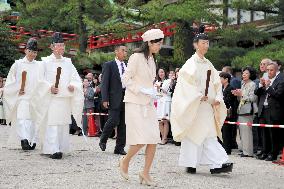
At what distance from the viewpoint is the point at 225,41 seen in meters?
19.3

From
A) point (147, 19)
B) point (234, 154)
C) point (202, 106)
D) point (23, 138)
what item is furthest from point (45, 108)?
point (147, 19)

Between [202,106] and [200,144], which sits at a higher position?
[202,106]

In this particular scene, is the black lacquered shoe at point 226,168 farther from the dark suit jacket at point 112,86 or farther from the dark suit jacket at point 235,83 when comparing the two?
the dark suit jacket at point 235,83

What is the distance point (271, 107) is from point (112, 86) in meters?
2.86

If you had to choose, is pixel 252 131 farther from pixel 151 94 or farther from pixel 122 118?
pixel 151 94

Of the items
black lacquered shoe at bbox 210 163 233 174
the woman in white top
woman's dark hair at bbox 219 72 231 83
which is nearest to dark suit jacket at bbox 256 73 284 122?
woman's dark hair at bbox 219 72 231 83

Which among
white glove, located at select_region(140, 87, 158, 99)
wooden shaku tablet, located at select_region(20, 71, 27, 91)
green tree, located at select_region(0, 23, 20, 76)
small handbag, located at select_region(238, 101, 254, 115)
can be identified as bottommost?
small handbag, located at select_region(238, 101, 254, 115)

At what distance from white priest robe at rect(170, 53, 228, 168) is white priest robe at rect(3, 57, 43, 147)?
3561mm

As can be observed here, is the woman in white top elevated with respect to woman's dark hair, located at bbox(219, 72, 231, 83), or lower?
lower

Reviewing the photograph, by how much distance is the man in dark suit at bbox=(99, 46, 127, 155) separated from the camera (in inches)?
415

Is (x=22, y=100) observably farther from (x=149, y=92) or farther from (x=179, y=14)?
(x=179, y=14)

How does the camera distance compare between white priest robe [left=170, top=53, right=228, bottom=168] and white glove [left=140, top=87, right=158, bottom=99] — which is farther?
white priest robe [left=170, top=53, right=228, bottom=168]

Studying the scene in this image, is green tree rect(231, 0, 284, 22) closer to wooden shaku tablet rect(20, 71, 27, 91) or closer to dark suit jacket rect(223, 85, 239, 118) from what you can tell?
dark suit jacket rect(223, 85, 239, 118)

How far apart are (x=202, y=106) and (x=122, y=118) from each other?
8.90ft
